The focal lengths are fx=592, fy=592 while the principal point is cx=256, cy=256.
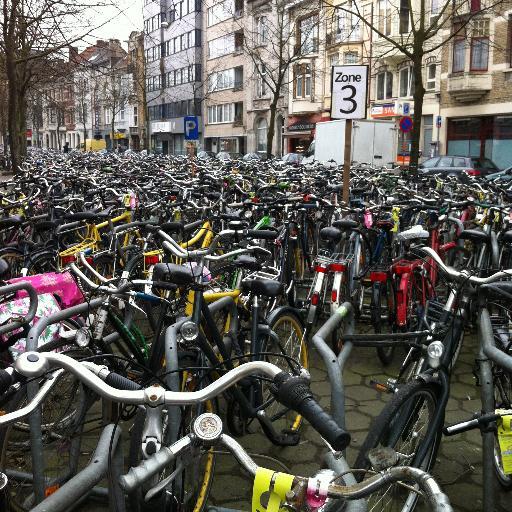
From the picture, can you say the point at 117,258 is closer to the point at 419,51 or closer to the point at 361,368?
the point at 361,368

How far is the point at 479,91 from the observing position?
87.0ft

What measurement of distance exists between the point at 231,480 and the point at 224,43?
46.8 meters

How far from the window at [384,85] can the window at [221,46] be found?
1688 cm

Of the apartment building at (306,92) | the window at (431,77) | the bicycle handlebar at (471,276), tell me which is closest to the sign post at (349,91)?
the bicycle handlebar at (471,276)

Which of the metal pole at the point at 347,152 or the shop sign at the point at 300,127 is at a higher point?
the shop sign at the point at 300,127

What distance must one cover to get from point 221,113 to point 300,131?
12.3 meters

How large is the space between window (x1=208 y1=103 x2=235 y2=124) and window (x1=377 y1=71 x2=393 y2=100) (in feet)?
54.1

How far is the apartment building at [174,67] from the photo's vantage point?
49594mm

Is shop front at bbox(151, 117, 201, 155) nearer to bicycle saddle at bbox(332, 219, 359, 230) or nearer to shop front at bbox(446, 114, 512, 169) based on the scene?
shop front at bbox(446, 114, 512, 169)

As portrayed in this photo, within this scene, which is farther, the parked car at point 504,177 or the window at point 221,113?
the window at point 221,113

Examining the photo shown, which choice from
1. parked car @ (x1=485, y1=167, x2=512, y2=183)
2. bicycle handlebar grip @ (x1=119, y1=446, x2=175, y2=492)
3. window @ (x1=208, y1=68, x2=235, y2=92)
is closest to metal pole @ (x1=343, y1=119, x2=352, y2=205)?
bicycle handlebar grip @ (x1=119, y1=446, x2=175, y2=492)

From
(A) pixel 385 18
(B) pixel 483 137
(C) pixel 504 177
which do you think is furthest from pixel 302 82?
(C) pixel 504 177

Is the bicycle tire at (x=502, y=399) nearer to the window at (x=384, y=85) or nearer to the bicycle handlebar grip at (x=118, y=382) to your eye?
the bicycle handlebar grip at (x=118, y=382)

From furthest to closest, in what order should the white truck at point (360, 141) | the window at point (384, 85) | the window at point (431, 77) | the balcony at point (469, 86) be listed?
the window at point (384, 85), the window at point (431, 77), the balcony at point (469, 86), the white truck at point (360, 141)
